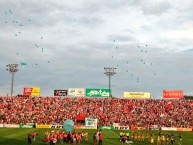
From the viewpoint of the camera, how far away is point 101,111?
7962 centimetres

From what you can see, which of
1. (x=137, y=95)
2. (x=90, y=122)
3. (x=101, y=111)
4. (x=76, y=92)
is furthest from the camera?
(x=137, y=95)

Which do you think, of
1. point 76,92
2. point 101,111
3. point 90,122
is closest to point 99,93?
point 76,92

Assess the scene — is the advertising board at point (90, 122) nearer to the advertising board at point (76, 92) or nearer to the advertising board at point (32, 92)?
the advertising board at point (76, 92)

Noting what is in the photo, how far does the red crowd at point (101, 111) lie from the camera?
74062mm

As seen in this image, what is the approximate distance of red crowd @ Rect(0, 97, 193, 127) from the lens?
74.1 metres

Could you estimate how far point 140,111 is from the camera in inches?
3187

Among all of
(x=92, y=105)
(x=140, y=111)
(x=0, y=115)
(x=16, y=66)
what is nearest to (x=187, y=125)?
(x=140, y=111)

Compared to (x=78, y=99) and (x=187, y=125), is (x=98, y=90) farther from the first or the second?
(x=187, y=125)

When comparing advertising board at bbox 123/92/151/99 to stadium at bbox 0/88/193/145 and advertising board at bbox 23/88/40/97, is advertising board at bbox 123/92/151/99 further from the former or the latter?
advertising board at bbox 23/88/40/97

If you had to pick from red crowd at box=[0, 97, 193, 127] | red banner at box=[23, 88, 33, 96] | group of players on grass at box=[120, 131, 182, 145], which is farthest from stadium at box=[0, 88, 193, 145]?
group of players on grass at box=[120, 131, 182, 145]

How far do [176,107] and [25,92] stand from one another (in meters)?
42.5

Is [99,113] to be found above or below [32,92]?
below

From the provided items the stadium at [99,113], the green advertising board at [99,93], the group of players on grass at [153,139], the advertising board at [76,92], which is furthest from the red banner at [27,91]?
the group of players on grass at [153,139]

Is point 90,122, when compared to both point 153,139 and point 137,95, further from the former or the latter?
point 153,139
